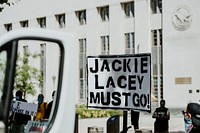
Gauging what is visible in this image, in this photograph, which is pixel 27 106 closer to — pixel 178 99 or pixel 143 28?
pixel 178 99

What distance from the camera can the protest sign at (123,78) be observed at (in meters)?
7.98

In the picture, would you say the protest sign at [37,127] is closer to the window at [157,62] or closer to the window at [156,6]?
the window at [157,62]

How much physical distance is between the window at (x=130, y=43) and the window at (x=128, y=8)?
5.84 ft

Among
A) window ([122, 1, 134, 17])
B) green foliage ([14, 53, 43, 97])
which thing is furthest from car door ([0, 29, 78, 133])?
window ([122, 1, 134, 17])

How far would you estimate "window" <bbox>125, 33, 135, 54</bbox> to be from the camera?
42781 millimetres

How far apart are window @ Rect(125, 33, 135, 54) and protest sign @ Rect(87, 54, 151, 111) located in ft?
113

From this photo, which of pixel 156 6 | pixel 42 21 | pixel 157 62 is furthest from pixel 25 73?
pixel 42 21

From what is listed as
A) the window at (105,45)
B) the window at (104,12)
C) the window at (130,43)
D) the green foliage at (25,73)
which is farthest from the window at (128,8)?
the green foliage at (25,73)

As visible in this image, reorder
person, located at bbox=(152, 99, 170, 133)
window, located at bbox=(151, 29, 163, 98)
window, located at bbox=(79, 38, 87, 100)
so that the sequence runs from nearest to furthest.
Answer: person, located at bbox=(152, 99, 170, 133) < window, located at bbox=(151, 29, 163, 98) < window, located at bbox=(79, 38, 87, 100)

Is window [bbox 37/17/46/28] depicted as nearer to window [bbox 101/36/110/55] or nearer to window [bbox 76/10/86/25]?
window [bbox 76/10/86/25]

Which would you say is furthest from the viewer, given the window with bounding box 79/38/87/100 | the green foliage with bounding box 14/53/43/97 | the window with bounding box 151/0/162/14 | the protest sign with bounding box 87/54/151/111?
the window with bounding box 79/38/87/100

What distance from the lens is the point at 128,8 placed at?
43.6 metres

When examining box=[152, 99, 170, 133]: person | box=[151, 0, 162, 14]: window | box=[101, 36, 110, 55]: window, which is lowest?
box=[152, 99, 170, 133]: person

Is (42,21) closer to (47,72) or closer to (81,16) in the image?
(81,16)
